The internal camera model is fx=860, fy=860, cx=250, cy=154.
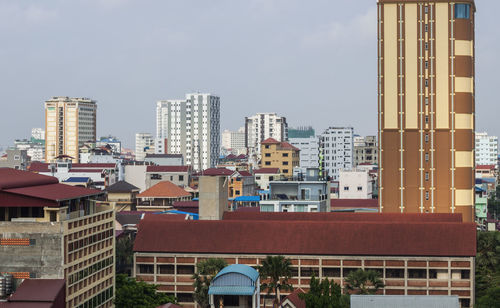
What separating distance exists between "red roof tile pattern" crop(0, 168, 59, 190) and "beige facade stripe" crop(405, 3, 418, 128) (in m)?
70.4

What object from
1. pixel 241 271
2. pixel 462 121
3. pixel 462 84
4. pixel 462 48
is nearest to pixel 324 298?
pixel 241 271

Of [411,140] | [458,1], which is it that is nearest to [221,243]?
[411,140]

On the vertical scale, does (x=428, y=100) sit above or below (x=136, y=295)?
above

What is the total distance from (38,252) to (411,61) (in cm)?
8175

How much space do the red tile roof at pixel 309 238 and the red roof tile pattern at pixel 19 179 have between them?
24.2 meters

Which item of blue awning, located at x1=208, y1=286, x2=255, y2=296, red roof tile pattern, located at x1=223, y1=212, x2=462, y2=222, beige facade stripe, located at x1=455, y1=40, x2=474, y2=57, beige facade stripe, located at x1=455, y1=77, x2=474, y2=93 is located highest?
beige facade stripe, located at x1=455, y1=40, x2=474, y2=57

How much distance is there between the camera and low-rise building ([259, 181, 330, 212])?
145 metres

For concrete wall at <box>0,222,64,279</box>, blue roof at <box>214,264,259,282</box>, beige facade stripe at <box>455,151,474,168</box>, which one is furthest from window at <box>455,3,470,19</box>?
concrete wall at <box>0,222,64,279</box>

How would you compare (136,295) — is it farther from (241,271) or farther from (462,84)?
(462,84)

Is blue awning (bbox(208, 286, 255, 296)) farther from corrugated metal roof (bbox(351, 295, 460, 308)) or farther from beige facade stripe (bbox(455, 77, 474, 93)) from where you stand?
beige facade stripe (bbox(455, 77, 474, 93))

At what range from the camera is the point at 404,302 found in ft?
259

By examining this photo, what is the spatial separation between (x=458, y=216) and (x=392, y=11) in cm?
3622

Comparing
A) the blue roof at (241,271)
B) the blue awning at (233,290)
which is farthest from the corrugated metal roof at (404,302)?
the blue roof at (241,271)

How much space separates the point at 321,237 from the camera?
359 ft
